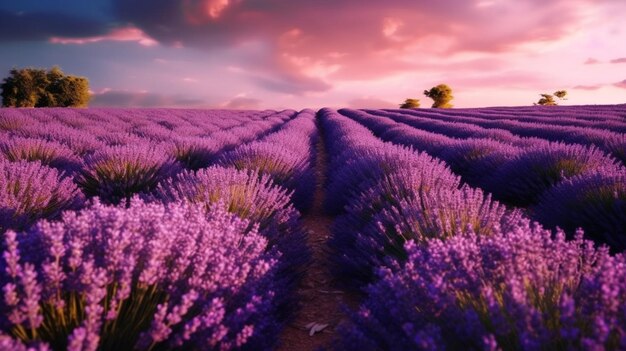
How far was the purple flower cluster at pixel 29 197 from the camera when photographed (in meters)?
2.54

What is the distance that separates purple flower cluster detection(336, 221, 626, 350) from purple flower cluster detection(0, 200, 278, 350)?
429 mm

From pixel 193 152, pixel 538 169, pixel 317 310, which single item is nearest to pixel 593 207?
pixel 538 169

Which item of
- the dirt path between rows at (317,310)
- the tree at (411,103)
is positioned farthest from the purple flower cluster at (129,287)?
the tree at (411,103)

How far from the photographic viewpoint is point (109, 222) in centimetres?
159

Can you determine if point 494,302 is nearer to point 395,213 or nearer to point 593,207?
point 395,213

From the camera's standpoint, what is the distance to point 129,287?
1326mm

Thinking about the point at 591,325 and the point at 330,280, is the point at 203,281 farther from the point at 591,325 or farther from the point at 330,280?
the point at 330,280

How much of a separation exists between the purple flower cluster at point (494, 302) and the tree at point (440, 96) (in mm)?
61437

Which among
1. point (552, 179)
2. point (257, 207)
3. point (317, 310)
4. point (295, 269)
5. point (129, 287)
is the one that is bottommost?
point (317, 310)

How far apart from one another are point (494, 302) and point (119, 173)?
3.94 m

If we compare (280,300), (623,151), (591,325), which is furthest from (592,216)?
(623,151)

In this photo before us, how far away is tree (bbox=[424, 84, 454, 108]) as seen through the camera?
59.9m

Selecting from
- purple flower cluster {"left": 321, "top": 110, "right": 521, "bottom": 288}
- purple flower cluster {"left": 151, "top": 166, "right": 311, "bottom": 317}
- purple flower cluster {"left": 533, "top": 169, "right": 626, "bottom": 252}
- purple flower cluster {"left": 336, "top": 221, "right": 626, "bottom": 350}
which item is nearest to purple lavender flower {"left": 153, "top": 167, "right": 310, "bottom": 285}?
purple flower cluster {"left": 151, "top": 166, "right": 311, "bottom": 317}

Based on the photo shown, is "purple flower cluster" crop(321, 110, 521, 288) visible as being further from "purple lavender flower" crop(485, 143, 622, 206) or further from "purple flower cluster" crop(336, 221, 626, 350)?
"purple lavender flower" crop(485, 143, 622, 206)
